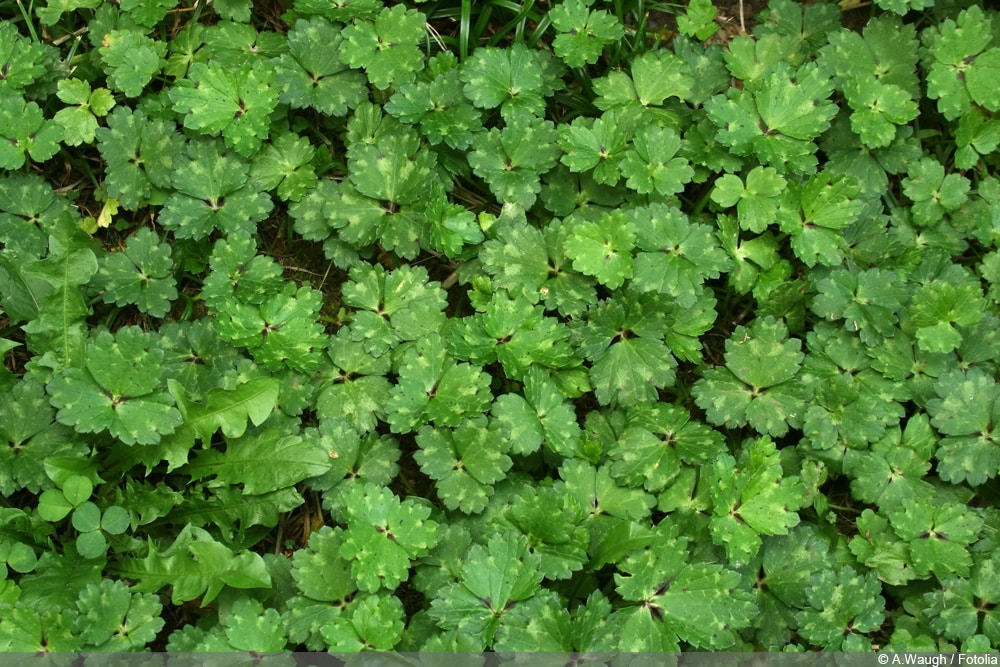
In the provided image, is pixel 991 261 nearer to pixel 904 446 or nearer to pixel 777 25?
pixel 904 446

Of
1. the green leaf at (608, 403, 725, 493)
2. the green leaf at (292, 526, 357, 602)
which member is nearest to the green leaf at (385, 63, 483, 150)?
the green leaf at (608, 403, 725, 493)

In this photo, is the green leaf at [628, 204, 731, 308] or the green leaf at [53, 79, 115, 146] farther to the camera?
the green leaf at [53, 79, 115, 146]

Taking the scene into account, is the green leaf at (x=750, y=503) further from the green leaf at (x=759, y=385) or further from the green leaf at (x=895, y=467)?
the green leaf at (x=895, y=467)

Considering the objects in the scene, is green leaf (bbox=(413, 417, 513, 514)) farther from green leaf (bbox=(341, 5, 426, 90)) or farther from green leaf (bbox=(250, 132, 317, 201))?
green leaf (bbox=(341, 5, 426, 90))

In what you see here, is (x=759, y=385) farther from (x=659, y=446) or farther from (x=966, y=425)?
(x=966, y=425)

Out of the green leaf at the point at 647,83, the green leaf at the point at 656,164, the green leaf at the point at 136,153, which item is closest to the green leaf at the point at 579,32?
the green leaf at the point at 647,83

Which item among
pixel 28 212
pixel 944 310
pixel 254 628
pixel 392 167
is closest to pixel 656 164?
pixel 392 167
